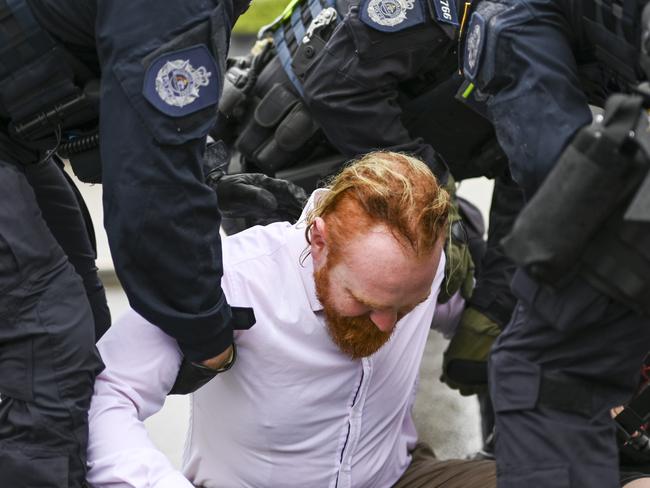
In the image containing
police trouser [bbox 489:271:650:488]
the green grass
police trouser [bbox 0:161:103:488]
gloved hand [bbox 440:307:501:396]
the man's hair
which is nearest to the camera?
police trouser [bbox 489:271:650:488]

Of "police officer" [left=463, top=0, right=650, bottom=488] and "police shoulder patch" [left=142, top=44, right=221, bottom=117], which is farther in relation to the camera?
"police shoulder patch" [left=142, top=44, right=221, bottom=117]

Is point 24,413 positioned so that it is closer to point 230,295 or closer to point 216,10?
point 230,295

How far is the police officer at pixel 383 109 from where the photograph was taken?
8.80 feet

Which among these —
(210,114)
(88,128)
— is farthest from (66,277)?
(210,114)

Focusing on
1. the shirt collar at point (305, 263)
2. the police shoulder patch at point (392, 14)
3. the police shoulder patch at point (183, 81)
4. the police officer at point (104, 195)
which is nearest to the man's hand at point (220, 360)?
the police officer at point (104, 195)

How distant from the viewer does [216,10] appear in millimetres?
1904

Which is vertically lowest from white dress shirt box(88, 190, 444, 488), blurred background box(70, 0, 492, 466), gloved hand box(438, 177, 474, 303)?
blurred background box(70, 0, 492, 466)

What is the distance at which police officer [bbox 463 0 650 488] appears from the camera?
173 centimetres

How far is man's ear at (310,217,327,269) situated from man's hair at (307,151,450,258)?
0.01 meters

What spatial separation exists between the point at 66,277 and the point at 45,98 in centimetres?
35

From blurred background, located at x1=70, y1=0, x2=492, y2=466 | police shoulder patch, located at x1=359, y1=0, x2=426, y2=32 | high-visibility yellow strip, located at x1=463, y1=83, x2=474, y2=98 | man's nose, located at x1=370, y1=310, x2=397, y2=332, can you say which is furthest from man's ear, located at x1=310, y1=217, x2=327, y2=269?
blurred background, located at x1=70, y1=0, x2=492, y2=466

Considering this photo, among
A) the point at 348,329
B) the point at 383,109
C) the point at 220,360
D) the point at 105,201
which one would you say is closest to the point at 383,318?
the point at 348,329

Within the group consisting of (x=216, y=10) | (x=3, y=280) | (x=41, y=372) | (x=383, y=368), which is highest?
(x=216, y=10)

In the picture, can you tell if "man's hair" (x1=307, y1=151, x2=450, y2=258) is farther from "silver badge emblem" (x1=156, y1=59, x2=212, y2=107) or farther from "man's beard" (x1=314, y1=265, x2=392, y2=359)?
"silver badge emblem" (x1=156, y1=59, x2=212, y2=107)
